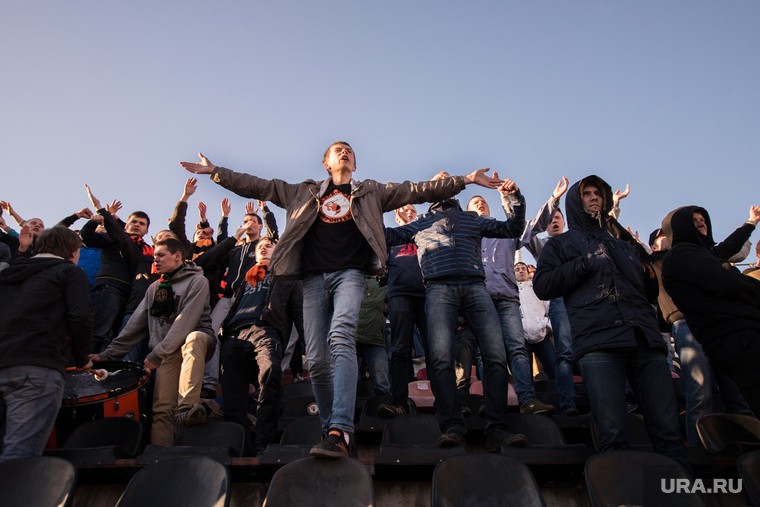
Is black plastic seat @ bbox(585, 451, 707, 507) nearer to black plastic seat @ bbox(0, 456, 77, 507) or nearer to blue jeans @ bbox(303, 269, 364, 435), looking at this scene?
blue jeans @ bbox(303, 269, 364, 435)

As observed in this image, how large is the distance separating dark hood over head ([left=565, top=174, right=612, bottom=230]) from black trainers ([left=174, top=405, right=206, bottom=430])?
326cm

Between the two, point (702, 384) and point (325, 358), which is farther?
point (702, 384)

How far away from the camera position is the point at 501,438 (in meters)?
3.63

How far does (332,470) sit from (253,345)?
6.52 feet

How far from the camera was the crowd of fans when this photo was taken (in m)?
3.34

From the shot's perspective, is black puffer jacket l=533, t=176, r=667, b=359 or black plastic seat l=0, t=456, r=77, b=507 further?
black puffer jacket l=533, t=176, r=667, b=359

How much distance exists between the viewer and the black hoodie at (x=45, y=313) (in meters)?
3.44

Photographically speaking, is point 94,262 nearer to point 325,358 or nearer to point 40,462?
point 40,462

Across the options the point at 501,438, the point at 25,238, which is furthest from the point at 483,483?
the point at 25,238

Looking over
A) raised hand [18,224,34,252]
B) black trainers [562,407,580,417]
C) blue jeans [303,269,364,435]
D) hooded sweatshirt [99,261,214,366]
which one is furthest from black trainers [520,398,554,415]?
raised hand [18,224,34,252]

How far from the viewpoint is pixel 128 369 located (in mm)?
4324

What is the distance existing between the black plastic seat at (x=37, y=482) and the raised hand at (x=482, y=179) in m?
3.16

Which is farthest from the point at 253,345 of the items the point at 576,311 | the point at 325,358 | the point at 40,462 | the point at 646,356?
the point at 646,356

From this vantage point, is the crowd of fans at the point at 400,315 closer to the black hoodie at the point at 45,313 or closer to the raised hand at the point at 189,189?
the black hoodie at the point at 45,313
